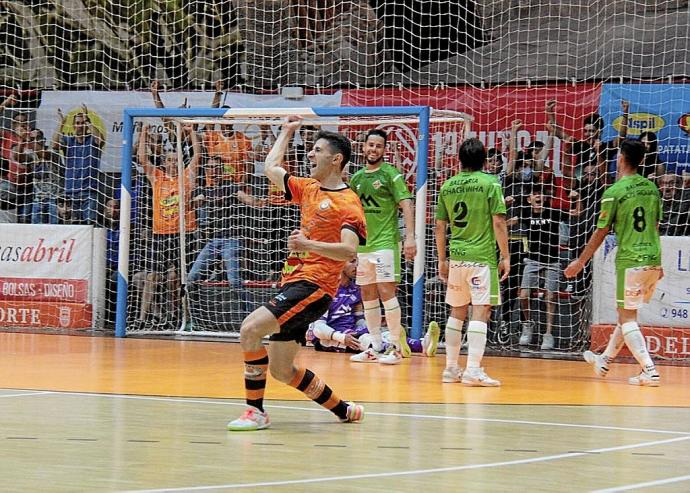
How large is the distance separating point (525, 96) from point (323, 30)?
4.25 m

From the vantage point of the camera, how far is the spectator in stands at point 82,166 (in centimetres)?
1803

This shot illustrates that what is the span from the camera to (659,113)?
53.1 feet

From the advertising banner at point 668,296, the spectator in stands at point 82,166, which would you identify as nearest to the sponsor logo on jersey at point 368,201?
the advertising banner at point 668,296

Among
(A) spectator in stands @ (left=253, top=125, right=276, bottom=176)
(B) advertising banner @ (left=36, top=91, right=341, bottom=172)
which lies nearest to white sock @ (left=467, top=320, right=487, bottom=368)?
(A) spectator in stands @ (left=253, top=125, right=276, bottom=176)

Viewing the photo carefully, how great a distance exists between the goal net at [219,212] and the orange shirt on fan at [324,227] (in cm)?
779

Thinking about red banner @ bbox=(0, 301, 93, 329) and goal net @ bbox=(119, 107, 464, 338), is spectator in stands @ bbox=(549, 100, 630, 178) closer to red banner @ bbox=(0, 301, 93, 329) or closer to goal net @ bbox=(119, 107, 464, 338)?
goal net @ bbox=(119, 107, 464, 338)

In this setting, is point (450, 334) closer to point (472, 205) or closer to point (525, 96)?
point (472, 205)

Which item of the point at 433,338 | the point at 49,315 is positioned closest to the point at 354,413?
the point at 433,338

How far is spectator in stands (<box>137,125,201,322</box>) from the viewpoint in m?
17.2

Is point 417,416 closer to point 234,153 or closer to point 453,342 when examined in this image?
point 453,342

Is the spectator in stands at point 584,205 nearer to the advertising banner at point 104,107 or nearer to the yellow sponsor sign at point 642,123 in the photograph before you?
the yellow sponsor sign at point 642,123

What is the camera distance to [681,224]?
49.8 ft

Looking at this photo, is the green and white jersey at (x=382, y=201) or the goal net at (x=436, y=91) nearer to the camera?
the green and white jersey at (x=382, y=201)

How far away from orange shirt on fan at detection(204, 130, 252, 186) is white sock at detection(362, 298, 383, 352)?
14.3ft
